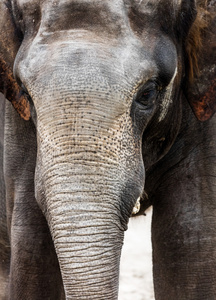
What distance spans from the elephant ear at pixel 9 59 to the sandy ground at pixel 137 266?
88.5 inches

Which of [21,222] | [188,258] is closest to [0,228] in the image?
[21,222]

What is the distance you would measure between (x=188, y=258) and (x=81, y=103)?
4.41ft

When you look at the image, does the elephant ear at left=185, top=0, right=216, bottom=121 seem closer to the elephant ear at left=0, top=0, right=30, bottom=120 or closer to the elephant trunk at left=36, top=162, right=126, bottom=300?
the elephant ear at left=0, top=0, right=30, bottom=120

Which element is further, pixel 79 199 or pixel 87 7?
pixel 87 7

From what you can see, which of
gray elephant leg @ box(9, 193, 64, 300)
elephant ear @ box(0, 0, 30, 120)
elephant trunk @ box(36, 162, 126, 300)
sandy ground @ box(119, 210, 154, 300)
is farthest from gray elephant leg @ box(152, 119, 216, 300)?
sandy ground @ box(119, 210, 154, 300)

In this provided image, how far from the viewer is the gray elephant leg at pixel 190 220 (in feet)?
14.9

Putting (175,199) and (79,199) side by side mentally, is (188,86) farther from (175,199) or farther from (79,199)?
(79,199)

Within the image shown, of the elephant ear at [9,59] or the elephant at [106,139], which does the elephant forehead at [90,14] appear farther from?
the elephant ear at [9,59]

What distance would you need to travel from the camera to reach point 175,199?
4.62 metres

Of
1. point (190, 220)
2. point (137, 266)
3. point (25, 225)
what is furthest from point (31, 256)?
point (137, 266)

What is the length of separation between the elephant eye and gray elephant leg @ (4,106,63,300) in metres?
0.80

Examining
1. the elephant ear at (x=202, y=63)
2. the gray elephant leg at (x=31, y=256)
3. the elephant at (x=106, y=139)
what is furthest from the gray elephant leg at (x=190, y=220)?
the gray elephant leg at (x=31, y=256)

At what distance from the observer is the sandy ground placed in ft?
24.5

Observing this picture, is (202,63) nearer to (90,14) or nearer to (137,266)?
(90,14)
